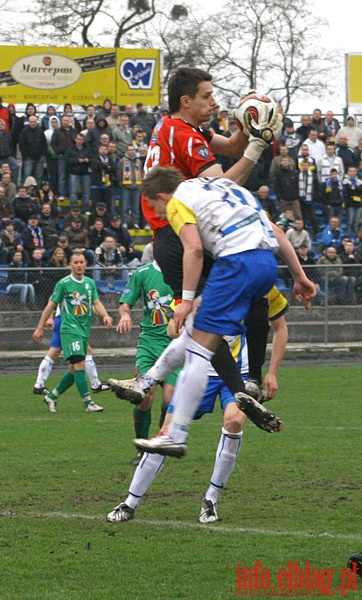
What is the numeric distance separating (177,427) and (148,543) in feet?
2.87

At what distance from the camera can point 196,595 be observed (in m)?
5.19

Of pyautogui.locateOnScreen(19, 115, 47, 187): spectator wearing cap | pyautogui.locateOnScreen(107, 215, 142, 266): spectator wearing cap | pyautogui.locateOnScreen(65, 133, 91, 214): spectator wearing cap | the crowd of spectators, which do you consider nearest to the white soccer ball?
the crowd of spectators

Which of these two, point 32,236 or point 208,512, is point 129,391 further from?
point 32,236

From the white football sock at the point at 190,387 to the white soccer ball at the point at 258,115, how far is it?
138cm

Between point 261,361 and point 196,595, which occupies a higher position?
point 261,361

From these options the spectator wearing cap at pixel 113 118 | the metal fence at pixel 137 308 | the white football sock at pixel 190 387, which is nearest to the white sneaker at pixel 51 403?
the metal fence at pixel 137 308

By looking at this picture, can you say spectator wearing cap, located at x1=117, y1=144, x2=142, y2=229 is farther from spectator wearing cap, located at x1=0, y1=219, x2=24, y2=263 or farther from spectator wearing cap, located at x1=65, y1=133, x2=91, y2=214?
spectator wearing cap, located at x1=0, y1=219, x2=24, y2=263

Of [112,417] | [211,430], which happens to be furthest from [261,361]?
[112,417]

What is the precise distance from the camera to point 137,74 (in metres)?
28.2

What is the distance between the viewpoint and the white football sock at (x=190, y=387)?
5.96 metres

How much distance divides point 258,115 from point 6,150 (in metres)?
16.1

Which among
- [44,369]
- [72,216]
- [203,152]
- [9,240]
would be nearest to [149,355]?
[203,152]

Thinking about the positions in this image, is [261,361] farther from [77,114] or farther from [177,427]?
[77,114]

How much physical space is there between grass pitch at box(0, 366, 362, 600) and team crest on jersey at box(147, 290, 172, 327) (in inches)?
52.4
